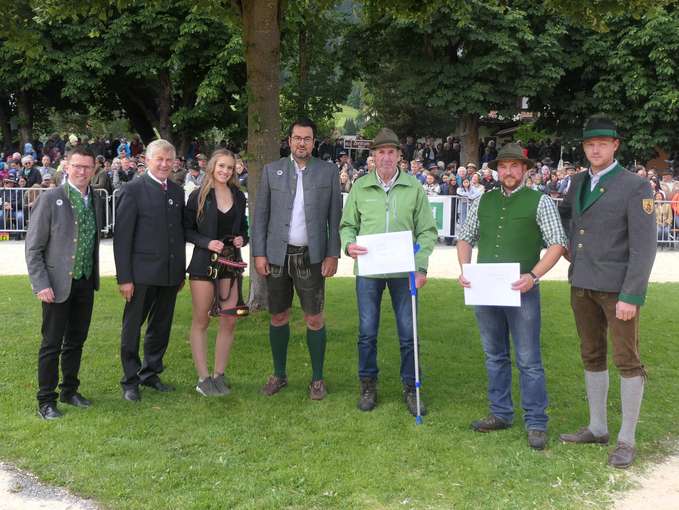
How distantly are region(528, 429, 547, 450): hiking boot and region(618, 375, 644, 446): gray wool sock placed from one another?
0.52m

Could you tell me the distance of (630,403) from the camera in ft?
16.6

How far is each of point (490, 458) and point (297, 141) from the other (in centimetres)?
286

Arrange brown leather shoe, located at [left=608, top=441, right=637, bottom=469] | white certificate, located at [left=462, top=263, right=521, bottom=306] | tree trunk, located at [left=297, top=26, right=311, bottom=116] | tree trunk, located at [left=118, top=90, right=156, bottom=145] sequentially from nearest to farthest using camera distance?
1. brown leather shoe, located at [left=608, top=441, right=637, bottom=469]
2. white certificate, located at [left=462, top=263, right=521, bottom=306]
3. tree trunk, located at [left=297, top=26, right=311, bottom=116]
4. tree trunk, located at [left=118, top=90, right=156, bottom=145]

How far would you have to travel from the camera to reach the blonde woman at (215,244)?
6.04 meters

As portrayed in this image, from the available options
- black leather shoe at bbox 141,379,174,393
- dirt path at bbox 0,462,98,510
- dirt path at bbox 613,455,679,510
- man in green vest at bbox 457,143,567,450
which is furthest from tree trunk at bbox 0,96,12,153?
dirt path at bbox 613,455,679,510

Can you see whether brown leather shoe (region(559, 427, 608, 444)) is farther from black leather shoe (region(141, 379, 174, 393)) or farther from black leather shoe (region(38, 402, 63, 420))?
black leather shoe (region(38, 402, 63, 420))

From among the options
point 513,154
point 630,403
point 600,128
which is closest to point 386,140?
point 513,154

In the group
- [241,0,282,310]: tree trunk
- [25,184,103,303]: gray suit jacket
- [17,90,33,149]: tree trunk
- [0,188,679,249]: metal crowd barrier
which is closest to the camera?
[25,184,103,303]: gray suit jacket

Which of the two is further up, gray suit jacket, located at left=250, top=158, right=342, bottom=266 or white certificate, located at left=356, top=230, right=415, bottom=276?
gray suit jacket, located at left=250, top=158, right=342, bottom=266

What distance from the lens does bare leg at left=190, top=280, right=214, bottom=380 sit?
6.08 metres

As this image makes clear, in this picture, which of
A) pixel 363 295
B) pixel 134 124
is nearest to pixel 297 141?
pixel 363 295

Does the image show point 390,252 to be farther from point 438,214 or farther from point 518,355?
point 438,214

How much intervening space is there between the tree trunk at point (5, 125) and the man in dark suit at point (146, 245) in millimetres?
31258

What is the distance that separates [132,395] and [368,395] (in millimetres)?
1981
